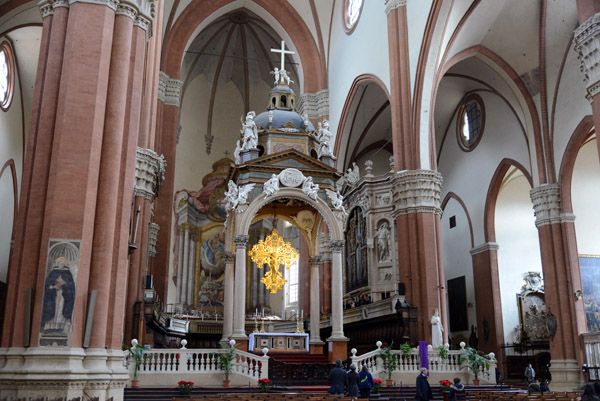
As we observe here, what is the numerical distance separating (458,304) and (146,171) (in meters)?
17.1

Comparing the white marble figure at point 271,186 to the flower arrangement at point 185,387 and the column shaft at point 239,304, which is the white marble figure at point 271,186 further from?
the flower arrangement at point 185,387

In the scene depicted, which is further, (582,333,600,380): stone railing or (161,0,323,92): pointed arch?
(161,0,323,92): pointed arch

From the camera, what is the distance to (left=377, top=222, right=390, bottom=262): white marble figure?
2058cm

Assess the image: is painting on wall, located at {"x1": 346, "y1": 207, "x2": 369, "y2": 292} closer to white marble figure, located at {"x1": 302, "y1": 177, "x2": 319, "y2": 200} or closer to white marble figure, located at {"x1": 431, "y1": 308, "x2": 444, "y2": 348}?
white marble figure, located at {"x1": 431, "y1": 308, "x2": 444, "y2": 348}

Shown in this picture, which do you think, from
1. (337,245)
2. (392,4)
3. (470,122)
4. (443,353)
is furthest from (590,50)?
(470,122)

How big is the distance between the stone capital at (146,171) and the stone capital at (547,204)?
13.2 meters

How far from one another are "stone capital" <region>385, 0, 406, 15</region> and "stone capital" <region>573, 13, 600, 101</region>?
26.5ft

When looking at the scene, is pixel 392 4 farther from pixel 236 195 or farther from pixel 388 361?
pixel 388 361

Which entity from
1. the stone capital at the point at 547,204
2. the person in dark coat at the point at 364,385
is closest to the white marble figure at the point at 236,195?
the person in dark coat at the point at 364,385

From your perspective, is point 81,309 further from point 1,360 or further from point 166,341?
point 166,341

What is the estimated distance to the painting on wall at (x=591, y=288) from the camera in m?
21.6

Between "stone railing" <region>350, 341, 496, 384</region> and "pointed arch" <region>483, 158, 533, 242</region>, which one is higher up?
"pointed arch" <region>483, 158, 533, 242</region>

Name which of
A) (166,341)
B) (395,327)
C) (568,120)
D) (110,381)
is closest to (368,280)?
(395,327)

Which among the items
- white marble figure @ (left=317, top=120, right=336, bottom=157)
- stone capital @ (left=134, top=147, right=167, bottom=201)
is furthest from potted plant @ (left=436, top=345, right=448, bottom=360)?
stone capital @ (left=134, top=147, right=167, bottom=201)
